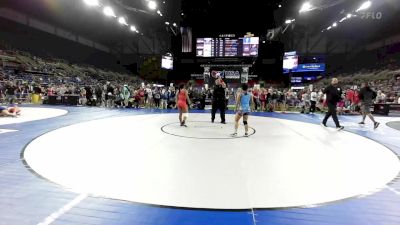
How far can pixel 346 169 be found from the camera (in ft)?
16.9

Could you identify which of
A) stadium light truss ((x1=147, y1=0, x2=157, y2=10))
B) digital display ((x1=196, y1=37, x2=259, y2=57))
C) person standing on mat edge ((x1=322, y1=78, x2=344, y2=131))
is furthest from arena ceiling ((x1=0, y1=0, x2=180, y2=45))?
person standing on mat edge ((x1=322, y1=78, x2=344, y2=131))

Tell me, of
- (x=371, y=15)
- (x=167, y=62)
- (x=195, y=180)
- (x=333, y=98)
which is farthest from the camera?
(x=167, y=62)

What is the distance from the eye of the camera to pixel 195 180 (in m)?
4.41

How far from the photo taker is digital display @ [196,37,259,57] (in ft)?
92.5

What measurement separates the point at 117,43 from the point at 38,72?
58.8 feet

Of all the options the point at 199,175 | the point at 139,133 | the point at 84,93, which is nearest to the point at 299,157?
the point at 199,175

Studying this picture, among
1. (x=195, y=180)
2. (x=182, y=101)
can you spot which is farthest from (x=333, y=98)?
(x=195, y=180)

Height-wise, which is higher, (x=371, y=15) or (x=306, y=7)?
(x=371, y=15)

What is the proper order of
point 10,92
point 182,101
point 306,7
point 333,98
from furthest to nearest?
point 306,7 < point 10,92 < point 182,101 < point 333,98

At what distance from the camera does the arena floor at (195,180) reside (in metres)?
3.30

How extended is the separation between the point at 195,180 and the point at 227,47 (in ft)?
83.3

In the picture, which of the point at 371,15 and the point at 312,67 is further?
the point at 312,67

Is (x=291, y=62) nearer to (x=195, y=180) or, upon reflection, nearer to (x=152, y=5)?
(x=152, y=5)

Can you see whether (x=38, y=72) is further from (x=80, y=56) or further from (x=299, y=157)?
(x=299, y=157)
